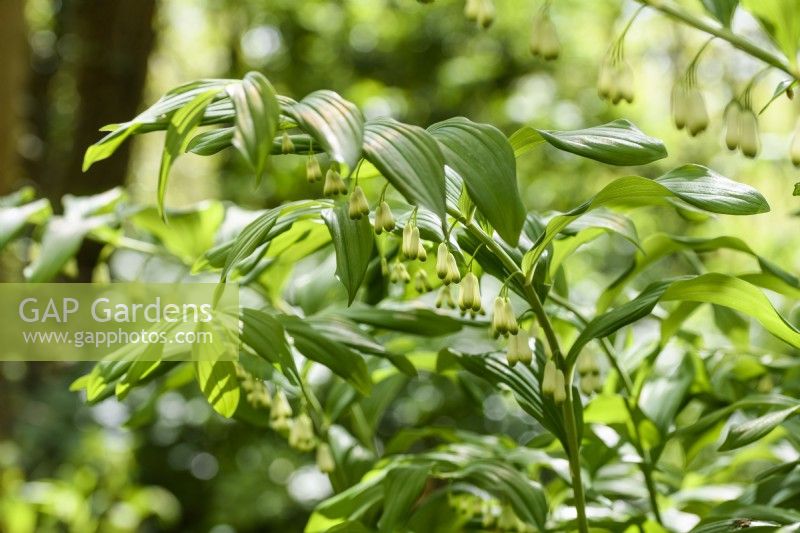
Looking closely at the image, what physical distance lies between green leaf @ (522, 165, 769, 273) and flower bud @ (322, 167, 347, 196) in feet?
0.37

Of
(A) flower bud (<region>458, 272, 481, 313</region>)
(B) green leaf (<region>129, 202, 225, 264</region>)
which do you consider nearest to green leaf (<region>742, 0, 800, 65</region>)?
(A) flower bud (<region>458, 272, 481, 313</region>)

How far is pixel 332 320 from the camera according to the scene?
64 cm

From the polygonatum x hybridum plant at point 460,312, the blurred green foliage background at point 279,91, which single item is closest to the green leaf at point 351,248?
the polygonatum x hybridum plant at point 460,312

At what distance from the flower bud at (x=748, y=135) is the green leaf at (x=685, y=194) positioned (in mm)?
48

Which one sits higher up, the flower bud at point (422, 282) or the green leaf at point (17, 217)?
the flower bud at point (422, 282)

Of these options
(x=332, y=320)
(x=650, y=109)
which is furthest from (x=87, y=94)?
(x=332, y=320)

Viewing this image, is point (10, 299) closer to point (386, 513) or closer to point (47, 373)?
point (386, 513)

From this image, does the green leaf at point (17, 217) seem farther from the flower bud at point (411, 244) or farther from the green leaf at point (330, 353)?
the flower bud at point (411, 244)

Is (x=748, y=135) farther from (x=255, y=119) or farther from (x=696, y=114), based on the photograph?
(x=255, y=119)

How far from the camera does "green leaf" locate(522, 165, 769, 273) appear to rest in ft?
1.60

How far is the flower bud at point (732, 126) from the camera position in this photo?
563 mm

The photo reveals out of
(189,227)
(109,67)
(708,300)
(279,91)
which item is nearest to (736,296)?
(708,300)

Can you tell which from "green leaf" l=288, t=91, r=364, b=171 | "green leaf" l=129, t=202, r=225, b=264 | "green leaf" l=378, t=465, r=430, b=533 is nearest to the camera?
"green leaf" l=288, t=91, r=364, b=171

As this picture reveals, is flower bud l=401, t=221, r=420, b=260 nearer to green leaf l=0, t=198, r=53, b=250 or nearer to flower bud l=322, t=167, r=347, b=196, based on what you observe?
flower bud l=322, t=167, r=347, b=196
